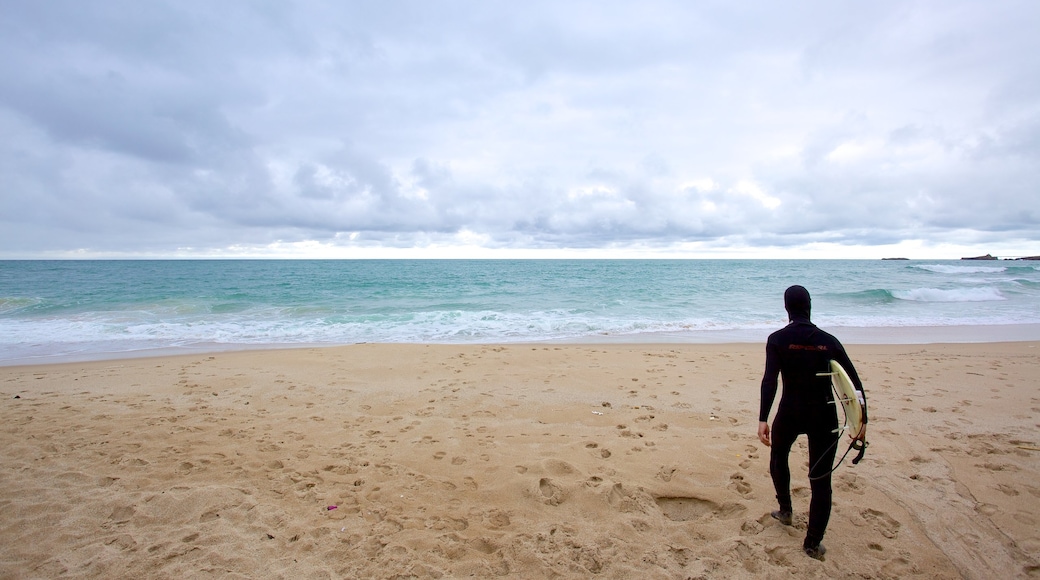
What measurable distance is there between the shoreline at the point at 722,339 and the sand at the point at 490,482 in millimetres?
4478

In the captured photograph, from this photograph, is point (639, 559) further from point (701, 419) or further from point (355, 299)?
point (355, 299)

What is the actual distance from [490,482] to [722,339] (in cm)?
1099

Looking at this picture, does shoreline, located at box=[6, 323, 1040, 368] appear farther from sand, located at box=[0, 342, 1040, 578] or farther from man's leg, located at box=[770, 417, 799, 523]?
man's leg, located at box=[770, 417, 799, 523]

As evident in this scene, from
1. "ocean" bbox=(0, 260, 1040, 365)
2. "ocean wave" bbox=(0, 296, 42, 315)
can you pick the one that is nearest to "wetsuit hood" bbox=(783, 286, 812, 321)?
"ocean" bbox=(0, 260, 1040, 365)

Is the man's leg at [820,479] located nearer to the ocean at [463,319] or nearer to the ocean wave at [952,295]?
the ocean at [463,319]

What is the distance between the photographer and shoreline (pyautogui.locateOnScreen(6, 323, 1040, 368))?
38.7 feet

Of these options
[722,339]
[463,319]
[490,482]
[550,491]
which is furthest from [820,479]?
[463,319]

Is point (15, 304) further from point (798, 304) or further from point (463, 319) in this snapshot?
point (798, 304)

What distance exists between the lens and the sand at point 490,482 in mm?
3406

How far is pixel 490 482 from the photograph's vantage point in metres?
4.55

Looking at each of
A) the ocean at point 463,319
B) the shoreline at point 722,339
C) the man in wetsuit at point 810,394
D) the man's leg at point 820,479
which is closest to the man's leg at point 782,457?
the man in wetsuit at point 810,394

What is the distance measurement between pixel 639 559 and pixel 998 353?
12475 mm

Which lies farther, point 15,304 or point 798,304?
point 15,304

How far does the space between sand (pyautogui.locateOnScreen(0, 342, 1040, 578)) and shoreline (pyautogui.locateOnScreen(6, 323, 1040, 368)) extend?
4.48 metres
